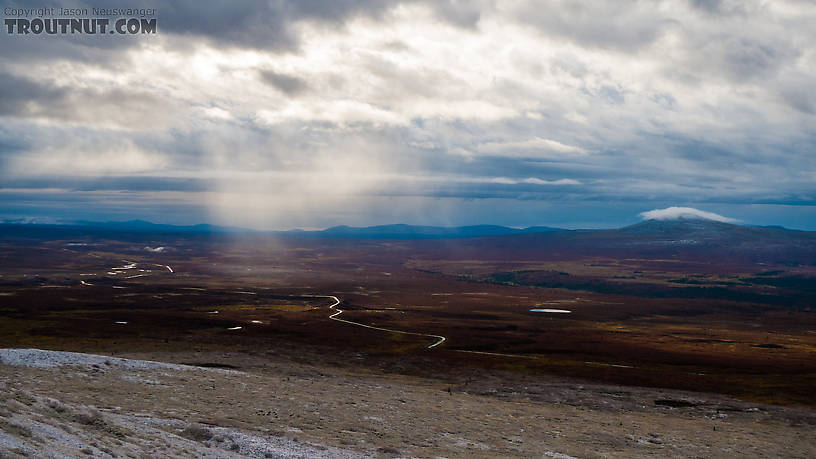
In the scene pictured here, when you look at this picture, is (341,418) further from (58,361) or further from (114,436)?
(58,361)

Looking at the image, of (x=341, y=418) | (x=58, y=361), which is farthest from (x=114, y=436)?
(x=58, y=361)

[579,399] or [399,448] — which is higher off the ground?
[399,448]

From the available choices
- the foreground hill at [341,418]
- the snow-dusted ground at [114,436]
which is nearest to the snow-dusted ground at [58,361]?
the foreground hill at [341,418]

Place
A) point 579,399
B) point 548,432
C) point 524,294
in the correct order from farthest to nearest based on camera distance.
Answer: point 524,294, point 579,399, point 548,432

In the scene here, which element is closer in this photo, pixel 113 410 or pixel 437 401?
pixel 113 410

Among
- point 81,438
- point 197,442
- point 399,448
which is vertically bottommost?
point 399,448

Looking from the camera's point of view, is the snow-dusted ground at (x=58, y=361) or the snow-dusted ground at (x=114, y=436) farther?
the snow-dusted ground at (x=58, y=361)

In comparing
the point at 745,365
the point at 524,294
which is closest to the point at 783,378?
the point at 745,365

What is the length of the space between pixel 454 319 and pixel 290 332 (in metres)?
39.5

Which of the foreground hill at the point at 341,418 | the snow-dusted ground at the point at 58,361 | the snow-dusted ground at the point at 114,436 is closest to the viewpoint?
the snow-dusted ground at the point at 114,436

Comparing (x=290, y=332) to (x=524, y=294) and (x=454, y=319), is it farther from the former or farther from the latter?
(x=524, y=294)

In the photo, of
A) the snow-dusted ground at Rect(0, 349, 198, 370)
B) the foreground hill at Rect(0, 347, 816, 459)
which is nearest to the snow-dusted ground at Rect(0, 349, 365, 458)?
the foreground hill at Rect(0, 347, 816, 459)

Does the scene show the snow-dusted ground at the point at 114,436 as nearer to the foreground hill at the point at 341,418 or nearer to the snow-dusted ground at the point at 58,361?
the foreground hill at the point at 341,418

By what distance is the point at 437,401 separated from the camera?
A: 1578 inches
